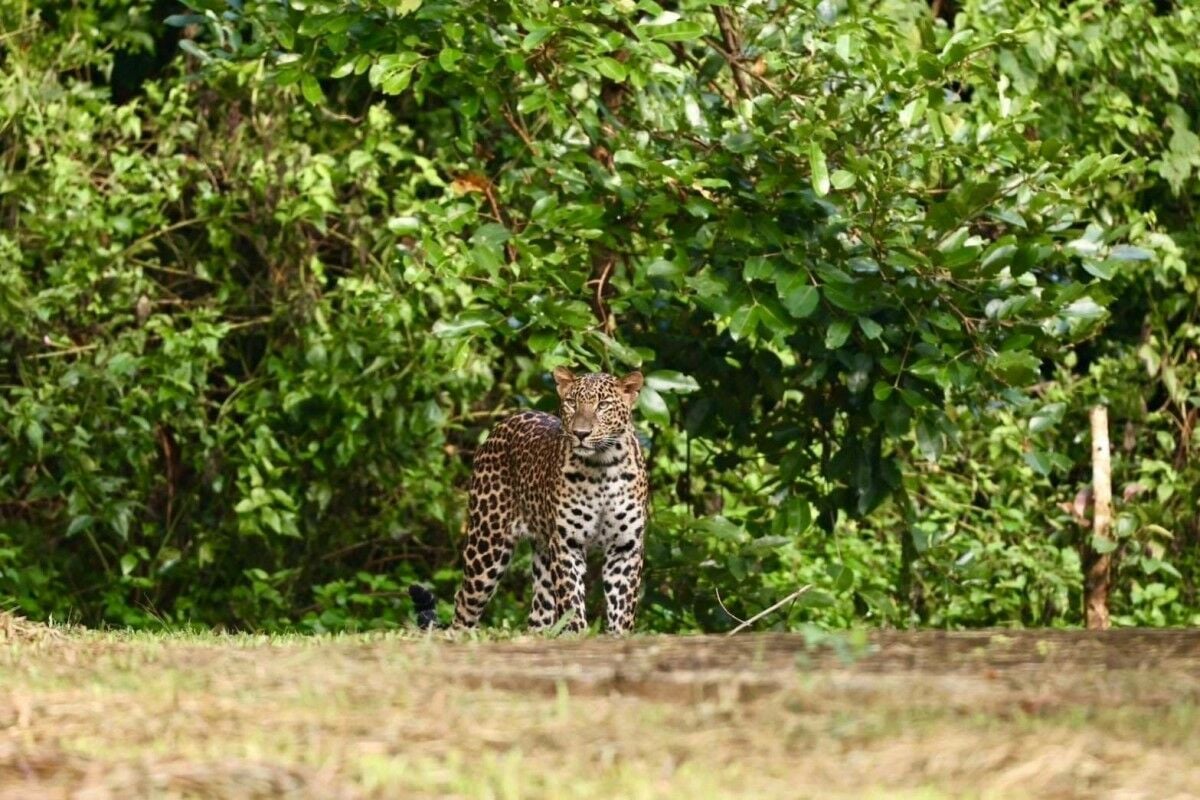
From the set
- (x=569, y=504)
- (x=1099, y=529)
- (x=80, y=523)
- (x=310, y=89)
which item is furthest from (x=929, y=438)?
(x=80, y=523)

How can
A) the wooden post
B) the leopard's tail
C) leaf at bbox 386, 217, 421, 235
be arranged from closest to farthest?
leaf at bbox 386, 217, 421, 235 → the leopard's tail → the wooden post

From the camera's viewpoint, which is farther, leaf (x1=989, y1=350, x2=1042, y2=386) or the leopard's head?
the leopard's head

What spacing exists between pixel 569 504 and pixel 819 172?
170 cm

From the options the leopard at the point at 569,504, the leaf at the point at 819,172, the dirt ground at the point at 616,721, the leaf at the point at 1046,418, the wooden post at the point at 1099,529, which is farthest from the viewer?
the wooden post at the point at 1099,529

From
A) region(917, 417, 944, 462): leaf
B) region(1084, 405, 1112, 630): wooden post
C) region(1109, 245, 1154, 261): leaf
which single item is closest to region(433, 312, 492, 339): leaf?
region(917, 417, 944, 462): leaf

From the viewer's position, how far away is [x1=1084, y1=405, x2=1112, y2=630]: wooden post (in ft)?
34.7

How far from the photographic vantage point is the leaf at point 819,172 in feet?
27.0

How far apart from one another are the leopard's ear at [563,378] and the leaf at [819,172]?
1240 mm

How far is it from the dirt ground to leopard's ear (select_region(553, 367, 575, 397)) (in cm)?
294

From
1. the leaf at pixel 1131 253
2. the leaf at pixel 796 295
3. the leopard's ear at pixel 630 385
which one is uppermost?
the leaf at pixel 1131 253

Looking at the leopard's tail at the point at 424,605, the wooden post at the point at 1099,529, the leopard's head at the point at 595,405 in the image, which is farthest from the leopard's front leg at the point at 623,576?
the wooden post at the point at 1099,529

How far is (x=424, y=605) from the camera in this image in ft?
30.3

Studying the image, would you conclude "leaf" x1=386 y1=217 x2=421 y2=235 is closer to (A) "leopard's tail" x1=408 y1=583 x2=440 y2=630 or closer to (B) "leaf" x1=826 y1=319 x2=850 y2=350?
(A) "leopard's tail" x1=408 y1=583 x2=440 y2=630

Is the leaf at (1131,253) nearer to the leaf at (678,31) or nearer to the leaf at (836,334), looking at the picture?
the leaf at (836,334)
